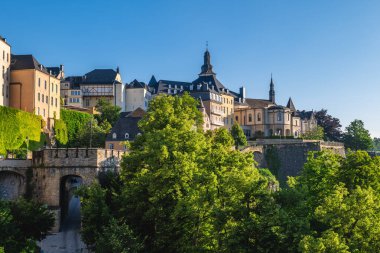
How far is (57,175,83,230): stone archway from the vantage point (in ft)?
151

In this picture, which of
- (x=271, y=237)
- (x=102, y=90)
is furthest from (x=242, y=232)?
(x=102, y=90)

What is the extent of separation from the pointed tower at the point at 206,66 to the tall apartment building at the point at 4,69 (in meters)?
58.3

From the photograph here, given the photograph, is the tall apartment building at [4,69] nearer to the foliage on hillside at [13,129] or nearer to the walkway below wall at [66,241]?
the foliage on hillside at [13,129]

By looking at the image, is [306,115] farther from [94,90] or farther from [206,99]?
[94,90]

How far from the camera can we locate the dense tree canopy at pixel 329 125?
424 feet

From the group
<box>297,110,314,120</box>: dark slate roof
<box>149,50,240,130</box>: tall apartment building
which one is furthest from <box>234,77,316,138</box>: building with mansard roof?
<box>297,110,314,120</box>: dark slate roof

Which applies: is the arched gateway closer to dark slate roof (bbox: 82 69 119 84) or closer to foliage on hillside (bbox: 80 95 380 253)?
foliage on hillside (bbox: 80 95 380 253)

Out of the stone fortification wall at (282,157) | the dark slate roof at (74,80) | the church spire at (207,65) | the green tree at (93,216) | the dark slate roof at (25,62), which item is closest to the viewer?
the green tree at (93,216)

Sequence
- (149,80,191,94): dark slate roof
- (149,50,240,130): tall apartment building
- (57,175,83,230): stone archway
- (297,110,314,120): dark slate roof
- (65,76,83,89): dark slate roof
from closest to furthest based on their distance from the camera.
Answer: (57,175,83,230): stone archway → (149,50,240,130): tall apartment building → (65,76,83,89): dark slate roof → (149,80,191,94): dark slate roof → (297,110,314,120): dark slate roof

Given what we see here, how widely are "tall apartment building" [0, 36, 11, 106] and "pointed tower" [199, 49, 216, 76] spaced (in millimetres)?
58277

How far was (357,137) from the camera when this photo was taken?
376 ft

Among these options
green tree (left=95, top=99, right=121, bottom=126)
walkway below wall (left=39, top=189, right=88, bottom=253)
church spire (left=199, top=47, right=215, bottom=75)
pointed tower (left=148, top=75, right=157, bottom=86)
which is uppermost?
church spire (left=199, top=47, right=215, bottom=75)

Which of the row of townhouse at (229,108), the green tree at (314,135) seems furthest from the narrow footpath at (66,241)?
the green tree at (314,135)

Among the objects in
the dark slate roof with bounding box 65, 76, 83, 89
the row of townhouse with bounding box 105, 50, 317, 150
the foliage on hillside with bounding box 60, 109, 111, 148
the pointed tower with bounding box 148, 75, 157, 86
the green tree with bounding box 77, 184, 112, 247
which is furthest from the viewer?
the pointed tower with bounding box 148, 75, 157, 86
